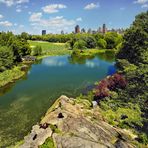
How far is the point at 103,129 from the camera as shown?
28031 millimetres

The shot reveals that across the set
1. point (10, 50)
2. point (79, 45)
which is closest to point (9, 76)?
point (10, 50)

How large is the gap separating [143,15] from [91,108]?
32929mm

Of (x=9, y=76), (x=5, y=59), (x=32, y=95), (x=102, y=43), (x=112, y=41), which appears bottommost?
(x=32, y=95)

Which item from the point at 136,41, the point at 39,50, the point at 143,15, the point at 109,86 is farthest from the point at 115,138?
the point at 39,50

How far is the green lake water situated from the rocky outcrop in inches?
202

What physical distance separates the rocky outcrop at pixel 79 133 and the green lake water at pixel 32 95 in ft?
16.8

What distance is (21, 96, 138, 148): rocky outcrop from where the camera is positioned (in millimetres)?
24562

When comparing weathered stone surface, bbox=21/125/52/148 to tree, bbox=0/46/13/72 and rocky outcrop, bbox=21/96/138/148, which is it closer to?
rocky outcrop, bbox=21/96/138/148

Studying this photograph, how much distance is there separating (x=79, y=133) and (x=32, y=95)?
2505cm

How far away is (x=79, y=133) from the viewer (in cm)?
2639

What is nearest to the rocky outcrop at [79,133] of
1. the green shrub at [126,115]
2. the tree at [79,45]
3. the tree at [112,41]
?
the green shrub at [126,115]

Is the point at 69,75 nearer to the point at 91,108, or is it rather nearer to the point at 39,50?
the point at 91,108

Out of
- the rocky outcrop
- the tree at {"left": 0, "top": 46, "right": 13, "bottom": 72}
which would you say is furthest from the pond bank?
the rocky outcrop

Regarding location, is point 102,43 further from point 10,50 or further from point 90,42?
point 10,50
